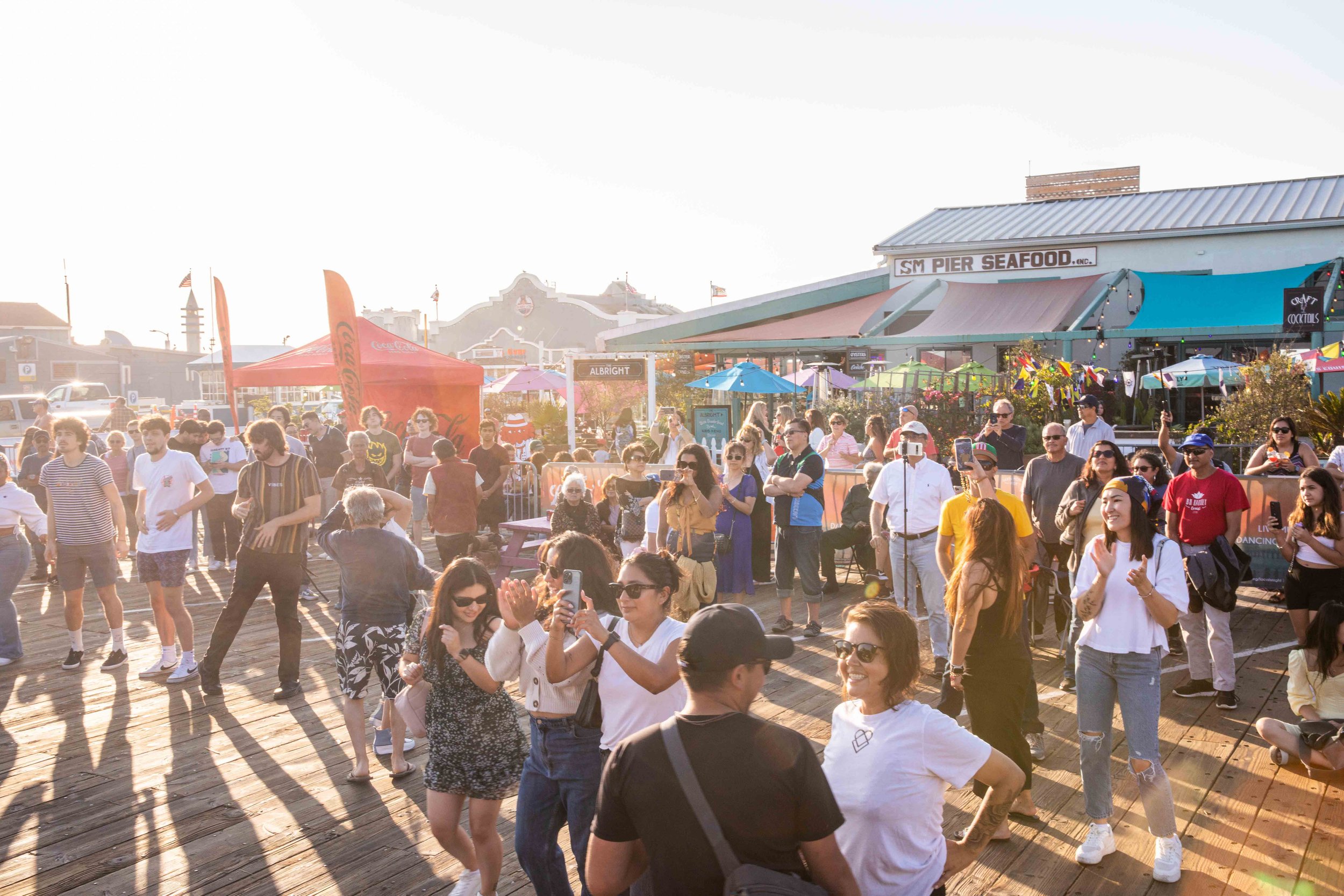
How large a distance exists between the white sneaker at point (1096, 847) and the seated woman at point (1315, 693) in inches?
59.9

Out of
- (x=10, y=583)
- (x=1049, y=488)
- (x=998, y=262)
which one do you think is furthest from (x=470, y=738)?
(x=998, y=262)

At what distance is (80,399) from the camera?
3297 centimetres

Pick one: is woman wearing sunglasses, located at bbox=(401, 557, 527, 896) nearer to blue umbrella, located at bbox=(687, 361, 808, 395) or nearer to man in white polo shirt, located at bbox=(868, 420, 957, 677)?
man in white polo shirt, located at bbox=(868, 420, 957, 677)

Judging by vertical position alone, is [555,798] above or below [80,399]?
below

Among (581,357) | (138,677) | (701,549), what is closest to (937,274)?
(581,357)

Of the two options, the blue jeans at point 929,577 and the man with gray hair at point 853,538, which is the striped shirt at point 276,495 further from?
the man with gray hair at point 853,538

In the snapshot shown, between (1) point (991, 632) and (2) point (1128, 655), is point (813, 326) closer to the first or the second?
(1) point (991, 632)

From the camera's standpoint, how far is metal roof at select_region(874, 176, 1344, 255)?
19.8 metres

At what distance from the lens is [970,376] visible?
14336 millimetres

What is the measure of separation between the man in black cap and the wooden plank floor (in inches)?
92.6

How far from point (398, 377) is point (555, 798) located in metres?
13.0

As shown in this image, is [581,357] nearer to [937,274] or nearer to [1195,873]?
[937,274]

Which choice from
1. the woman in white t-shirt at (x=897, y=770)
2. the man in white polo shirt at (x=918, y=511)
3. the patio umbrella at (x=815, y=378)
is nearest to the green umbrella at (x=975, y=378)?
the patio umbrella at (x=815, y=378)

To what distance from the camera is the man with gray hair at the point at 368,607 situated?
17.1 ft
